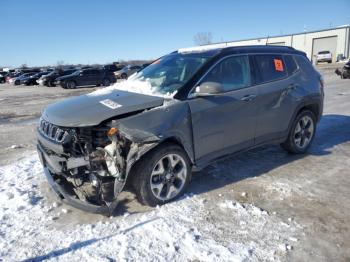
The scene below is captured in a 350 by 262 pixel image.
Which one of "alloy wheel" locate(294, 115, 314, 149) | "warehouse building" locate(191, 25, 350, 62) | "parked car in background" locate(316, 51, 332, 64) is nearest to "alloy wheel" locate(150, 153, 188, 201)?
"alloy wheel" locate(294, 115, 314, 149)

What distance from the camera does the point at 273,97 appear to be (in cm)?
505

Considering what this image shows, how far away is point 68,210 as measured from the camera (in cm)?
400

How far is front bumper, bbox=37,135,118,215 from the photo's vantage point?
142 inches

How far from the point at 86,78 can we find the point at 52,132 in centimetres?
2410

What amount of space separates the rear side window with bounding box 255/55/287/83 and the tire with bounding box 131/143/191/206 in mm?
1846

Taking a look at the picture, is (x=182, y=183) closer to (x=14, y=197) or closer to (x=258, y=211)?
(x=258, y=211)

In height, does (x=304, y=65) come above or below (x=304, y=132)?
above

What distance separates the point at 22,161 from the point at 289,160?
4673mm

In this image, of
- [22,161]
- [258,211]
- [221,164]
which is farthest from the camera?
[22,161]

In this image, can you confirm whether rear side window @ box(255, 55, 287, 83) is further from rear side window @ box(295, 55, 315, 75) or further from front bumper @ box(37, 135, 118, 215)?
front bumper @ box(37, 135, 118, 215)

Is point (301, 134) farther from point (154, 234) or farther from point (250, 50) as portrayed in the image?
point (154, 234)

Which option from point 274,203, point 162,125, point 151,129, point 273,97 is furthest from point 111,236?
point 273,97

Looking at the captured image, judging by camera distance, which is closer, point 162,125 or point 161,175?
point 162,125

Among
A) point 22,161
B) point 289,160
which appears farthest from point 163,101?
point 22,161
